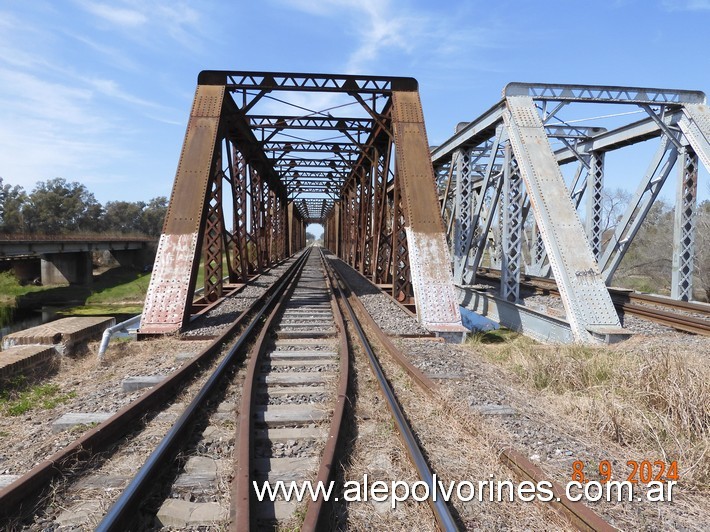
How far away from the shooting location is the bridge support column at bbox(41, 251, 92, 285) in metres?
33.6

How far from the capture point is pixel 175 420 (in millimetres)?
4090

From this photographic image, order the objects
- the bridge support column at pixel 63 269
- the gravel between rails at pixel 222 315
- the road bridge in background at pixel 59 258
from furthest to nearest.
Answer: the bridge support column at pixel 63 269, the road bridge in background at pixel 59 258, the gravel between rails at pixel 222 315

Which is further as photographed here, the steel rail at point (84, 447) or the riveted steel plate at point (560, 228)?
the riveted steel plate at point (560, 228)

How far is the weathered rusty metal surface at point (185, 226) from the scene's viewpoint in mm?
8117

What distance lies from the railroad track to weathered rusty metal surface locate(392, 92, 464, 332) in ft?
14.5

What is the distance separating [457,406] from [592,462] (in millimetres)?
1221

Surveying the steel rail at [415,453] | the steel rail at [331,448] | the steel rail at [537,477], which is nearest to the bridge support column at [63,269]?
the steel rail at [331,448]

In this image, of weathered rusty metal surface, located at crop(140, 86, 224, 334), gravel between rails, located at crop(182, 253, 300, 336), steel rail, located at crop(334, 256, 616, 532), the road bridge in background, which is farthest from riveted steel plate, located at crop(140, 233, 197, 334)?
the road bridge in background

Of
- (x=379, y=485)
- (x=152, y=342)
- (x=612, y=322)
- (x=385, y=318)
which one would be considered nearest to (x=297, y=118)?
(x=385, y=318)

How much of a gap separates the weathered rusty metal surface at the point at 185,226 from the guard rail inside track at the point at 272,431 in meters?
1.47

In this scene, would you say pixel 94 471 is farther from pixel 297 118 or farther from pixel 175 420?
pixel 297 118

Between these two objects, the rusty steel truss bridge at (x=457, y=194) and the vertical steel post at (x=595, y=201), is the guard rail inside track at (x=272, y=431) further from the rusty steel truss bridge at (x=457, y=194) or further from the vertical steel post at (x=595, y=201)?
the vertical steel post at (x=595, y=201)

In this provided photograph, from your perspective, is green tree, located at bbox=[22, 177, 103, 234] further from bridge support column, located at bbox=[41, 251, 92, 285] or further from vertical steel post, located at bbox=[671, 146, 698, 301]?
vertical steel post, located at bbox=[671, 146, 698, 301]
